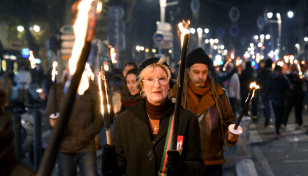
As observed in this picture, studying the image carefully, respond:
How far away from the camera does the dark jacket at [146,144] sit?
2.55 m

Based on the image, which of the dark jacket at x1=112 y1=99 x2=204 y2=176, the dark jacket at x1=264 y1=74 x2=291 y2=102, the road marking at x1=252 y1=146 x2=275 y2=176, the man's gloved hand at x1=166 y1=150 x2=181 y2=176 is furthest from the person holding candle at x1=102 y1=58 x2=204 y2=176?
the dark jacket at x1=264 y1=74 x2=291 y2=102

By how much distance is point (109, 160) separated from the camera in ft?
7.63

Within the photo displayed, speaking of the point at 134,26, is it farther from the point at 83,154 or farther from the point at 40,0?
the point at 83,154

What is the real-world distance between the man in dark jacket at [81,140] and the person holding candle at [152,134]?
1.75 metres

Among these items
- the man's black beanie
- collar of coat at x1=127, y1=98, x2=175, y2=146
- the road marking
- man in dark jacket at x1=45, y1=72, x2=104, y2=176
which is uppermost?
the man's black beanie

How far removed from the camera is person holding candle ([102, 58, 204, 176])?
2537 mm

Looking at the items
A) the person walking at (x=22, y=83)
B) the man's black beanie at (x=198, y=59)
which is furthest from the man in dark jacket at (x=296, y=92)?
the person walking at (x=22, y=83)

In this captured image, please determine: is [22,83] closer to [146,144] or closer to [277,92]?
[277,92]

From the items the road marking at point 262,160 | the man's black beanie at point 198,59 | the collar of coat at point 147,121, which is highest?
the man's black beanie at point 198,59

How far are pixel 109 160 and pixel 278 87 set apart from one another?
367 inches

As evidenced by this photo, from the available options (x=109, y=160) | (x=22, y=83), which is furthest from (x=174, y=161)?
(x=22, y=83)

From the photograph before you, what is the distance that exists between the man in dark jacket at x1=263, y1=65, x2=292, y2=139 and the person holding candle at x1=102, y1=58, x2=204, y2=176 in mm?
8387

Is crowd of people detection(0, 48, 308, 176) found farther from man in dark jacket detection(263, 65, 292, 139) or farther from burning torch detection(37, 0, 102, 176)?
man in dark jacket detection(263, 65, 292, 139)

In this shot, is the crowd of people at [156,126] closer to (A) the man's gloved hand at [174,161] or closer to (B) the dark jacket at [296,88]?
(A) the man's gloved hand at [174,161]
